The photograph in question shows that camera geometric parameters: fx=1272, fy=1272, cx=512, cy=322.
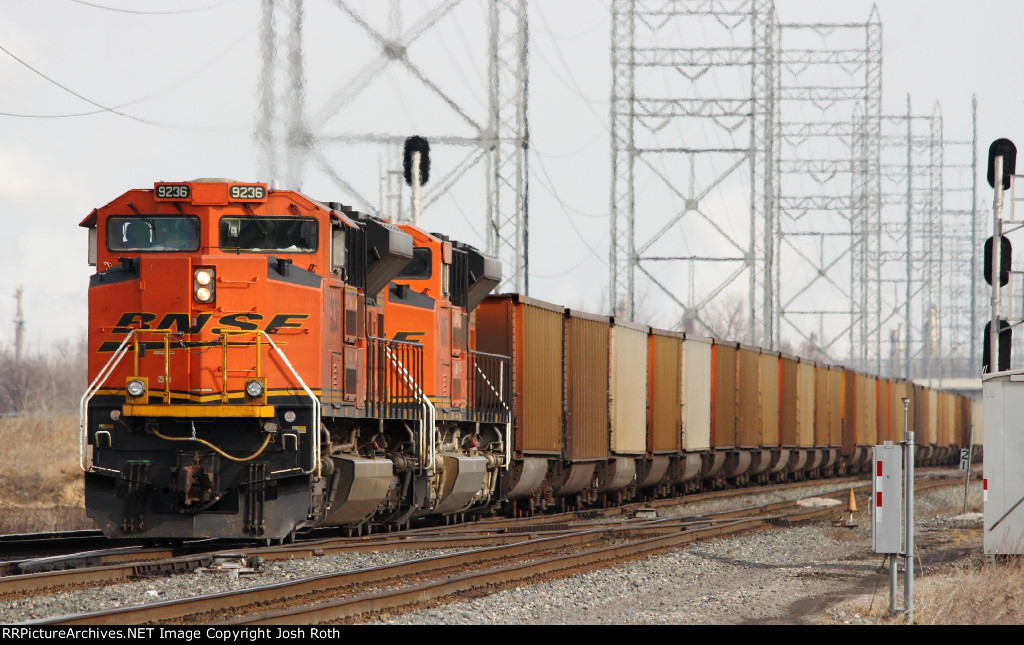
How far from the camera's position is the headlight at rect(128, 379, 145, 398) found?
1270cm

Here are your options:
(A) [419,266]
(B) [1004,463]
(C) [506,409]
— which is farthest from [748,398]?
(B) [1004,463]

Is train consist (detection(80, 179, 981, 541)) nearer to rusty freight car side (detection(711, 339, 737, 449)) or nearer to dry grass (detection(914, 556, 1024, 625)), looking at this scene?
dry grass (detection(914, 556, 1024, 625))

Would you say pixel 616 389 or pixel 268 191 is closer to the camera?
pixel 268 191

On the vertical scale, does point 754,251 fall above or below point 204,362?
above

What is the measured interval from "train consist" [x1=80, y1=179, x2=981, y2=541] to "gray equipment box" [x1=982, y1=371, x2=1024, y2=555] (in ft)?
21.4

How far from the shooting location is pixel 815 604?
1122cm

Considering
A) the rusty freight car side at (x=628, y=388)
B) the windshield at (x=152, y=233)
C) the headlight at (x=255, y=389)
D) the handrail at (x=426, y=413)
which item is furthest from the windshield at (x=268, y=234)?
the rusty freight car side at (x=628, y=388)

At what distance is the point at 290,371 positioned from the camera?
42.4ft

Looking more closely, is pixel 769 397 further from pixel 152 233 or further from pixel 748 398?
pixel 152 233

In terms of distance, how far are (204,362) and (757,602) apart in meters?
5.89

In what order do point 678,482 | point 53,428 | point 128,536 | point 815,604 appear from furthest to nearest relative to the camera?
point 53,428 → point 678,482 → point 128,536 → point 815,604

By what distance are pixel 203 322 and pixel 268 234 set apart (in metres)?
1.19
